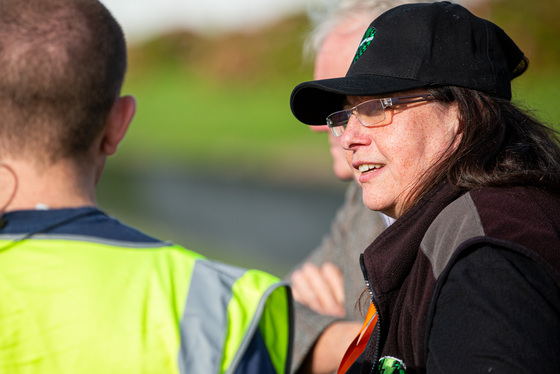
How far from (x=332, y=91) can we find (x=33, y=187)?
86 centimetres

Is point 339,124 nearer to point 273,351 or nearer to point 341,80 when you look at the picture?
point 341,80

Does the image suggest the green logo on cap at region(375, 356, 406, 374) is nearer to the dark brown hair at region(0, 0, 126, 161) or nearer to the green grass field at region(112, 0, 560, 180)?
the dark brown hair at region(0, 0, 126, 161)

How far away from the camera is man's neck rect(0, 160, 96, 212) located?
1932 millimetres

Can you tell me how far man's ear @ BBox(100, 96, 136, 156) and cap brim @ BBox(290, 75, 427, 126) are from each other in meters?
0.52

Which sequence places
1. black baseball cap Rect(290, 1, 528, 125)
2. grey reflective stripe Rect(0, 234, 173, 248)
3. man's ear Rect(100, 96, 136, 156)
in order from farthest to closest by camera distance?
1. man's ear Rect(100, 96, 136, 156)
2. grey reflective stripe Rect(0, 234, 173, 248)
3. black baseball cap Rect(290, 1, 528, 125)

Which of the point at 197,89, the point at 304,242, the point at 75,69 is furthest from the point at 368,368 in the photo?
the point at 197,89

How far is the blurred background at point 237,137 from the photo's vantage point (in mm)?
11094

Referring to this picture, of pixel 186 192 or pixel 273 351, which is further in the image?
pixel 186 192

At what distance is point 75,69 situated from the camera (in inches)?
76.3

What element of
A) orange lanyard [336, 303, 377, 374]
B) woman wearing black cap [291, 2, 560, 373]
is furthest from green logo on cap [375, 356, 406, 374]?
orange lanyard [336, 303, 377, 374]

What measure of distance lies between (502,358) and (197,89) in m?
31.5

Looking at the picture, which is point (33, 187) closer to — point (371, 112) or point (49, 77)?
point (49, 77)

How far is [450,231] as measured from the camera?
56.7 inches

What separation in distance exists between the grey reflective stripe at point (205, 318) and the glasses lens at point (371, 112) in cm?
56
